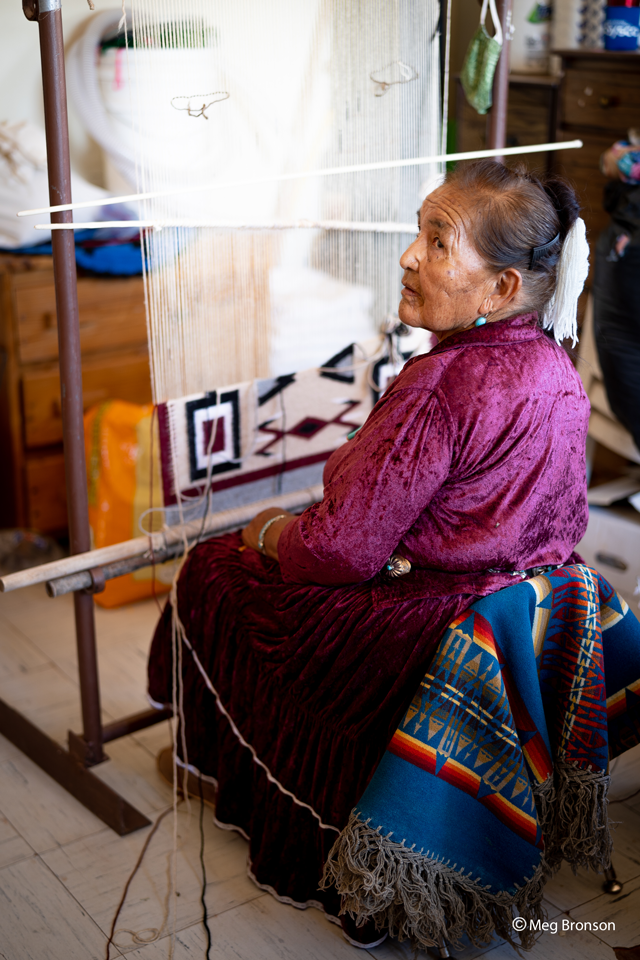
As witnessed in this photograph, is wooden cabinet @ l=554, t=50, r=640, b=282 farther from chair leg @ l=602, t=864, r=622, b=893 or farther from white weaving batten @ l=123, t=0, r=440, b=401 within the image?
chair leg @ l=602, t=864, r=622, b=893

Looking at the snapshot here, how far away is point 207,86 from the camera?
176 centimetres

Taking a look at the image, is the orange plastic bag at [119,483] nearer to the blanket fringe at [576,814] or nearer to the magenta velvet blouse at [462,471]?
the magenta velvet blouse at [462,471]

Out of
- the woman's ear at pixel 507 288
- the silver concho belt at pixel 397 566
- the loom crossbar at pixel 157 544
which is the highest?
the woman's ear at pixel 507 288

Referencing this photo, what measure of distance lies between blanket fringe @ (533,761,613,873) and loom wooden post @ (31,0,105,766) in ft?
2.98

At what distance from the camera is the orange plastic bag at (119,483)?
273 centimetres

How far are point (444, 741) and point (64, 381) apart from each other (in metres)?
0.90

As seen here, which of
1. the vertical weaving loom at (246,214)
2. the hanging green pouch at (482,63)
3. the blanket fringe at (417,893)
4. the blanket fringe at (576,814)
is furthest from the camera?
the hanging green pouch at (482,63)

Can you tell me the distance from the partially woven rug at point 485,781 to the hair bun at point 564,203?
55cm

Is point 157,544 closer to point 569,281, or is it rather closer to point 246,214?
point 246,214

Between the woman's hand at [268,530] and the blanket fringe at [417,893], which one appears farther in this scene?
the woman's hand at [268,530]

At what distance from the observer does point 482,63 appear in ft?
6.86

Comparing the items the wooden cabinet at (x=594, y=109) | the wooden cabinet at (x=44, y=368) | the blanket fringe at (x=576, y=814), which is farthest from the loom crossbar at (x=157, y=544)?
the wooden cabinet at (x=594, y=109)

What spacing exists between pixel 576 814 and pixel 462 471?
59 cm

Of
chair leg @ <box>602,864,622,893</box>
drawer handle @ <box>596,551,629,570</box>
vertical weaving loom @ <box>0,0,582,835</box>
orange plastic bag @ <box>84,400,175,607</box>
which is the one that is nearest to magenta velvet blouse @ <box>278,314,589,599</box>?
vertical weaving loom @ <box>0,0,582,835</box>
